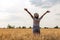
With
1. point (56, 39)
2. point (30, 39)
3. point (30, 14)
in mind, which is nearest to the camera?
point (30, 39)

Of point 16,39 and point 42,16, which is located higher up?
point 42,16

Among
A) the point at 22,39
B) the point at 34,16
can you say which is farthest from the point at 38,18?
the point at 22,39

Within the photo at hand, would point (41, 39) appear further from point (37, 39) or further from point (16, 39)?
Answer: point (16, 39)

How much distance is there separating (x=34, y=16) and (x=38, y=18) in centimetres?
15


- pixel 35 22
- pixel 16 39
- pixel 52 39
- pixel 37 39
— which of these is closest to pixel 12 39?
pixel 16 39

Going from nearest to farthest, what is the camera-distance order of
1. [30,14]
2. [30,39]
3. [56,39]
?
[30,39] → [56,39] → [30,14]

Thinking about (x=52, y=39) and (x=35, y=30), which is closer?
(x=52, y=39)

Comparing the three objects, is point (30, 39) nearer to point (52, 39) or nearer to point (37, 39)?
point (37, 39)

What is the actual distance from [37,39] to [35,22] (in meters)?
1.97

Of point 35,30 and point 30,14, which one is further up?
point 30,14

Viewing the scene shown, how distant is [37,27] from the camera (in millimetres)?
7250

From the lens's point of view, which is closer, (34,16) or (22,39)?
(22,39)

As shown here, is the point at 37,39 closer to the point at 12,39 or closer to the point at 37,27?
the point at 12,39

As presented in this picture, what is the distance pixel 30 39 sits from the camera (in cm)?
518
